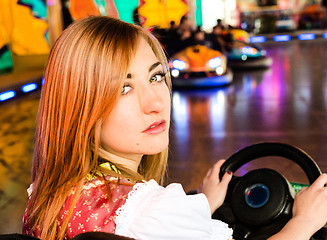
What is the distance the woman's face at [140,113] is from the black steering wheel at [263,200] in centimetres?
27

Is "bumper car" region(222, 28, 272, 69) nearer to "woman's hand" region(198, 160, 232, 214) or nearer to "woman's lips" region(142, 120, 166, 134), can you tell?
"woman's hand" region(198, 160, 232, 214)

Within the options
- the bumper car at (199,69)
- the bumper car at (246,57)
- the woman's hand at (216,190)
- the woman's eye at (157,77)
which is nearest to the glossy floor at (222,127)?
the bumper car at (199,69)

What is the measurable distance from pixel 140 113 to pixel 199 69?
6.06 m

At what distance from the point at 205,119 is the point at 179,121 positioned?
27 centimetres

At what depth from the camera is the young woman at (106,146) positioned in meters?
0.80

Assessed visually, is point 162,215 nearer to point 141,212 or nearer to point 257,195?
point 141,212

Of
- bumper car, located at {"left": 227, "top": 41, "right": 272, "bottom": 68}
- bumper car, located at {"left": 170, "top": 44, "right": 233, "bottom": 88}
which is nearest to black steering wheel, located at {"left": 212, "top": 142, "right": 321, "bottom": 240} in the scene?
bumper car, located at {"left": 170, "top": 44, "right": 233, "bottom": 88}

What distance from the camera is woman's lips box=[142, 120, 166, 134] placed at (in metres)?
0.95

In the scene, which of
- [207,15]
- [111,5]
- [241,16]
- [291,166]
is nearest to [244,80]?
[291,166]

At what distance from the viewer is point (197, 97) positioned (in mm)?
6184

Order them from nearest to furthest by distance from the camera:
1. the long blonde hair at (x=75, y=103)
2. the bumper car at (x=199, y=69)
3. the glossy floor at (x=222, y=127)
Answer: the long blonde hair at (x=75, y=103)
the glossy floor at (x=222, y=127)
the bumper car at (x=199, y=69)

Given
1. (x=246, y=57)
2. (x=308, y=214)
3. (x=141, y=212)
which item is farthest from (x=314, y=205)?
(x=246, y=57)

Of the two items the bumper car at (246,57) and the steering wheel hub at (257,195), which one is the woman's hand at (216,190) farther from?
the bumper car at (246,57)

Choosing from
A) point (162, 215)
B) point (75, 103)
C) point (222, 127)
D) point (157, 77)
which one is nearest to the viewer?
point (162, 215)
